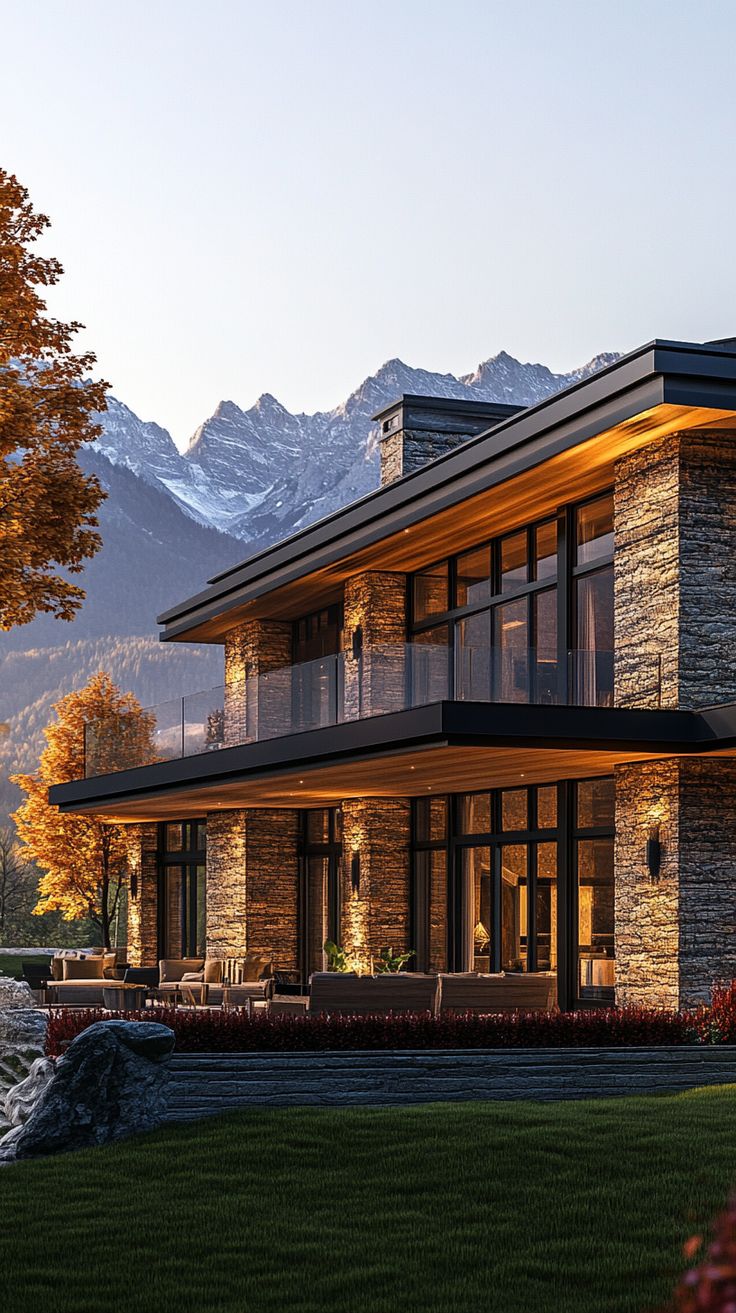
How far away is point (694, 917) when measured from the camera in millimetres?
17219

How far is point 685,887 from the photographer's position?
17.2m

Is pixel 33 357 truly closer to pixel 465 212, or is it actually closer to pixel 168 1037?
pixel 168 1037

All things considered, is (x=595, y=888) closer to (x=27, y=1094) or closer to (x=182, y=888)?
(x=27, y=1094)

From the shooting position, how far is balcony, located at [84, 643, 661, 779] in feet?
60.4

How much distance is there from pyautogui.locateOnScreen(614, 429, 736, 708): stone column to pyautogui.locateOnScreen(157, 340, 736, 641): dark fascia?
98 cm

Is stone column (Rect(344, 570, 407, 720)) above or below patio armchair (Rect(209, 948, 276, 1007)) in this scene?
above

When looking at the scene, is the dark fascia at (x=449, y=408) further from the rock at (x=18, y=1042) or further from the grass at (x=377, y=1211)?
the grass at (x=377, y=1211)

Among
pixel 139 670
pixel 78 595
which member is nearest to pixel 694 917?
pixel 78 595

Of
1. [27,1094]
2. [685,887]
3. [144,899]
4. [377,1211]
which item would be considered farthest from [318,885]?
[377,1211]

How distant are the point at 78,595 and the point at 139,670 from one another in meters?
127

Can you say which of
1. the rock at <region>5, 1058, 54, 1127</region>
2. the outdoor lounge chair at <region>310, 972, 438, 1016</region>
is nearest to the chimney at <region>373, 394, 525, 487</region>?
the outdoor lounge chair at <region>310, 972, 438, 1016</region>

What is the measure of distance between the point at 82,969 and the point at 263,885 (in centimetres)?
379

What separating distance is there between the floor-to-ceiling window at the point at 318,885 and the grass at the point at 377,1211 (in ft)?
49.7

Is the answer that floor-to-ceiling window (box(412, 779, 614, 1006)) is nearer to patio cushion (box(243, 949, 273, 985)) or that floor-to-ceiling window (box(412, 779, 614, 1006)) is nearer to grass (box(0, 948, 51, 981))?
patio cushion (box(243, 949, 273, 985))
